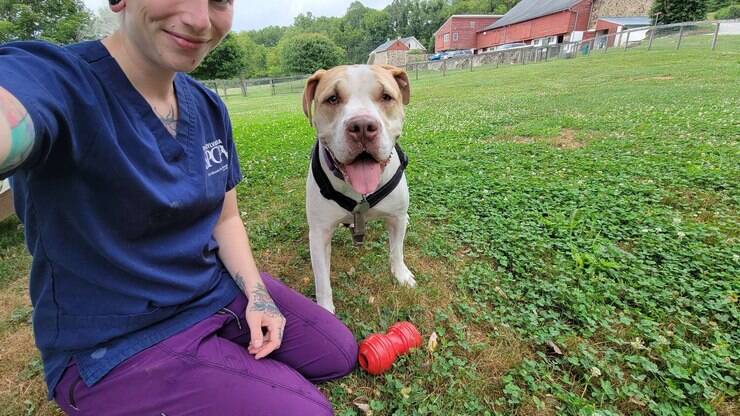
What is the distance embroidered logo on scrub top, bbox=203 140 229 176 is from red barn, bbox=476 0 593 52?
195ft

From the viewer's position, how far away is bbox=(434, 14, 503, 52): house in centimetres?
7075

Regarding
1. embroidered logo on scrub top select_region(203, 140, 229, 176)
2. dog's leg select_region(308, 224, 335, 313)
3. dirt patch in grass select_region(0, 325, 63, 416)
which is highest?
embroidered logo on scrub top select_region(203, 140, 229, 176)

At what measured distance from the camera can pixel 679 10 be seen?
3800 cm

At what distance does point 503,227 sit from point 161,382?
3098 mm

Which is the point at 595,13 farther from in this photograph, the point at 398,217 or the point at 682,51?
the point at 398,217

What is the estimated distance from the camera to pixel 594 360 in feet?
7.13

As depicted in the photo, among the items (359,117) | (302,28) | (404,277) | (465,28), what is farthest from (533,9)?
(302,28)

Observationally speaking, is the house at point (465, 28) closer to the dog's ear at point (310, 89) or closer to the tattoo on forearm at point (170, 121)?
the dog's ear at point (310, 89)

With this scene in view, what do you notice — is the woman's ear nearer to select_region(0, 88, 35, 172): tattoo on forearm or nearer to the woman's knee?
select_region(0, 88, 35, 172): tattoo on forearm

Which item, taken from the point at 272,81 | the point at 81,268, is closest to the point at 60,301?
the point at 81,268

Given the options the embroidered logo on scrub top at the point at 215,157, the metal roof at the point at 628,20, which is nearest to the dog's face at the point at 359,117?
the embroidered logo on scrub top at the point at 215,157

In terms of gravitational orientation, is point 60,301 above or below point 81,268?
below

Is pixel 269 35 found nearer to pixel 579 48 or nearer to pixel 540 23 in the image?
pixel 540 23

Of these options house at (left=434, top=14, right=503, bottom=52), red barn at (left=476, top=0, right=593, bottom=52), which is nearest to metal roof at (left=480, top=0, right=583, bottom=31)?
red barn at (left=476, top=0, right=593, bottom=52)
